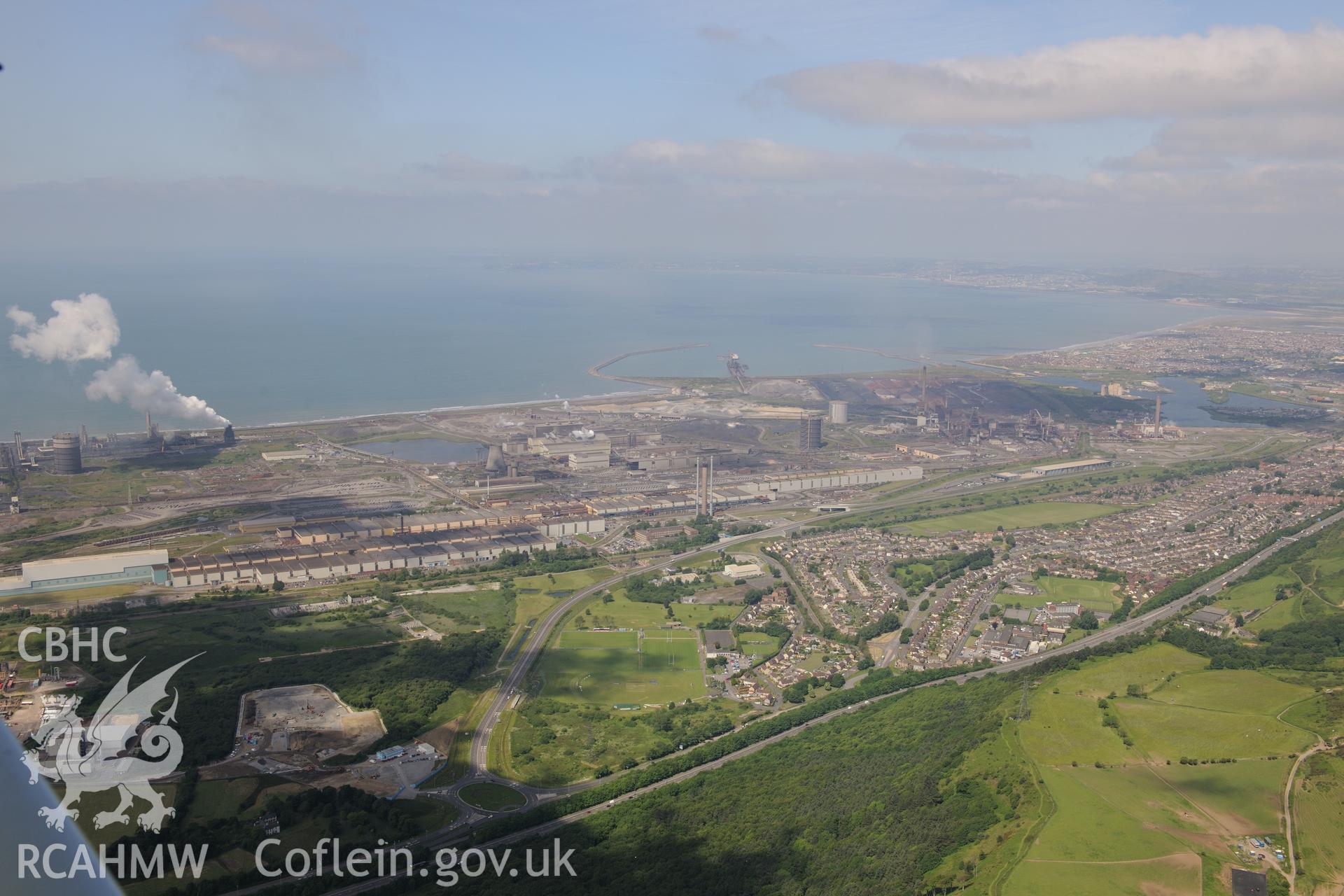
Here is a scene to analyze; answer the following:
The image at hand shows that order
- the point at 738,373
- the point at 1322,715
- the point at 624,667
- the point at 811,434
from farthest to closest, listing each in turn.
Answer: the point at 738,373, the point at 811,434, the point at 624,667, the point at 1322,715

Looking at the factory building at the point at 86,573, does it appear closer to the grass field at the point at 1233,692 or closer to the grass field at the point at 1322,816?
the grass field at the point at 1233,692

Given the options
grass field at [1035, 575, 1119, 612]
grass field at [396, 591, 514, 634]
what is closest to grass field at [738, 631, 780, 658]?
grass field at [396, 591, 514, 634]

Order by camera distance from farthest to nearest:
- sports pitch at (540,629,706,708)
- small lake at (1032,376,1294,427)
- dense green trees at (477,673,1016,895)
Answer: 1. small lake at (1032,376,1294,427)
2. sports pitch at (540,629,706,708)
3. dense green trees at (477,673,1016,895)

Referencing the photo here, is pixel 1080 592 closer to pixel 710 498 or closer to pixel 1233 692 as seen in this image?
pixel 1233 692

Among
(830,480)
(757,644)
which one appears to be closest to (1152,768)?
(757,644)

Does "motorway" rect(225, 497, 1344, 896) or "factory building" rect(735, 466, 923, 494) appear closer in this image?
"motorway" rect(225, 497, 1344, 896)

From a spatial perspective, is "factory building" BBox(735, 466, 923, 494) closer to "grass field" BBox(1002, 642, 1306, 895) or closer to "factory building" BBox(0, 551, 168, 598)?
"grass field" BBox(1002, 642, 1306, 895)

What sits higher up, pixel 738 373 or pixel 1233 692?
pixel 738 373
